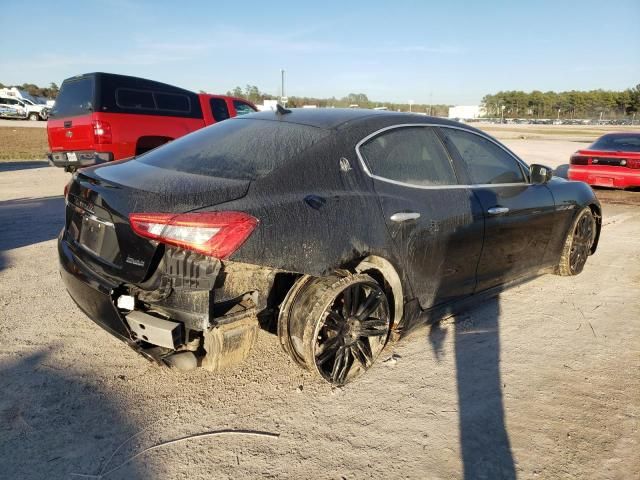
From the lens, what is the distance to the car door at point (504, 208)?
3697 millimetres

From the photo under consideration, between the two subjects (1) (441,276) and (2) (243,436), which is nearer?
(2) (243,436)

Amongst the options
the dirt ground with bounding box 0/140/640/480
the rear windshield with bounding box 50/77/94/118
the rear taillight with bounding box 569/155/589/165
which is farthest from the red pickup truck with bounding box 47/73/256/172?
the rear taillight with bounding box 569/155/589/165

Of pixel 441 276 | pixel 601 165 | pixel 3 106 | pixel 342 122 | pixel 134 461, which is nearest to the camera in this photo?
pixel 134 461

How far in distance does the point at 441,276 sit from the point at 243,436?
1685 millimetres

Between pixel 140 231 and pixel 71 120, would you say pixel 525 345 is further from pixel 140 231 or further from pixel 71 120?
pixel 71 120

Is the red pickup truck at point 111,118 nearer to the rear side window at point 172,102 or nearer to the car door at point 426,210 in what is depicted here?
the rear side window at point 172,102

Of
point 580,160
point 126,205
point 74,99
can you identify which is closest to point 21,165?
point 74,99

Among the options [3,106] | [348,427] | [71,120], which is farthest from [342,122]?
[3,106]

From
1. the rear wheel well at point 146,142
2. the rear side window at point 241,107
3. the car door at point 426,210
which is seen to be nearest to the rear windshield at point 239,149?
the car door at point 426,210

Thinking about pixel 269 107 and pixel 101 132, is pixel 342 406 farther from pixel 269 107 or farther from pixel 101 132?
pixel 101 132

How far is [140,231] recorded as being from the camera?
92.0 inches

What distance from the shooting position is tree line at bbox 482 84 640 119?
105188 millimetres

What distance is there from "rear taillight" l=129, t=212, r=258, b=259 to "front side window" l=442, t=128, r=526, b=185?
2.04 m

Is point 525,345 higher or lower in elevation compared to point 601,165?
lower
